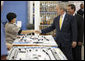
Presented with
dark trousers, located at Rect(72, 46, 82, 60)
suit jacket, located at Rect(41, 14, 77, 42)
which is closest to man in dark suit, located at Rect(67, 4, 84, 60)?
dark trousers, located at Rect(72, 46, 82, 60)

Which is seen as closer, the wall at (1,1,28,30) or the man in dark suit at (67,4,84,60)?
the man in dark suit at (67,4,84,60)

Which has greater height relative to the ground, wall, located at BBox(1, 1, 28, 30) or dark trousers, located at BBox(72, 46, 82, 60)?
wall, located at BBox(1, 1, 28, 30)

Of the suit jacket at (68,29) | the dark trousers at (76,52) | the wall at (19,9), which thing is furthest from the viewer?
the wall at (19,9)

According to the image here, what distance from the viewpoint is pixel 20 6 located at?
10172 millimetres

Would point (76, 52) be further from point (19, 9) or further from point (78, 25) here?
point (19, 9)

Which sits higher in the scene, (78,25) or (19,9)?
(19,9)

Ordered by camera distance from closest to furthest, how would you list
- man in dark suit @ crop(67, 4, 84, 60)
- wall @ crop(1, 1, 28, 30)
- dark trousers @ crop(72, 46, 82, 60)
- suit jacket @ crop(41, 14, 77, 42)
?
suit jacket @ crop(41, 14, 77, 42), man in dark suit @ crop(67, 4, 84, 60), dark trousers @ crop(72, 46, 82, 60), wall @ crop(1, 1, 28, 30)

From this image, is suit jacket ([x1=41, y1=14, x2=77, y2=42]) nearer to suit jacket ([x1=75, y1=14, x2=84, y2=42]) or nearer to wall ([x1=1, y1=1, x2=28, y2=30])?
suit jacket ([x1=75, y1=14, x2=84, y2=42])

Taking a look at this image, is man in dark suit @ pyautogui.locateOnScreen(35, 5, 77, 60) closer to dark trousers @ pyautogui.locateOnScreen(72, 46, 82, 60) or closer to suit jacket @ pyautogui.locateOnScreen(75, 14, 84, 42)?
Answer: suit jacket @ pyautogui.locateOnScreen(75, 14, 84, 42)

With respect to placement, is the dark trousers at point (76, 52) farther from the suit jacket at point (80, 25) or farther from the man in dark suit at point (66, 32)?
the man in dark suit at point (66, 32)

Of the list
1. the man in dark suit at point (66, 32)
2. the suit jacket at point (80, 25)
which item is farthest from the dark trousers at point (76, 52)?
the man in dark suit at point (66, 32)

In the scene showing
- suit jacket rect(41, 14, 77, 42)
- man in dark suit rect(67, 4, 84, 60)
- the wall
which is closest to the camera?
suit jacket rect(41, 14, 77, 42)

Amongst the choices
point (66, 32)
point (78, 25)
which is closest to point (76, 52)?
point (78, 25)

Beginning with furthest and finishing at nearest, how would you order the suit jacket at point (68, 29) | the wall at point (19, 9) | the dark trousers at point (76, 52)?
the wall at point (19, 9) → the dark trousers at point (76, 52) → the suit jacket at point (68, 29)
